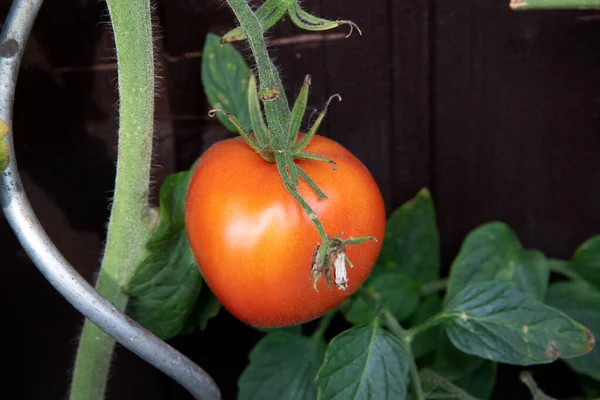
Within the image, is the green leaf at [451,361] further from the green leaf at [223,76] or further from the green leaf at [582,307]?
the green leaf at [223,76]

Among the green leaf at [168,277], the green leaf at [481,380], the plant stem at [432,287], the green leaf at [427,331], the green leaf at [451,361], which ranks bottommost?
the green leaf at [481,380]

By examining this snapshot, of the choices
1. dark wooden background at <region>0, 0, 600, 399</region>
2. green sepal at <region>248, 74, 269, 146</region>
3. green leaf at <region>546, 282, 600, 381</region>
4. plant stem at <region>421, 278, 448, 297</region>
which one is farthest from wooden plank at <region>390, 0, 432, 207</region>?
green sepal at <region>248, 74, 269, 146</region>

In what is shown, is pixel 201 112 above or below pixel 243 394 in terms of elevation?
above

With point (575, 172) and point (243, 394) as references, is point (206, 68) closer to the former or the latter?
point (243, 394)

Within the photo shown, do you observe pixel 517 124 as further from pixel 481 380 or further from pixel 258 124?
pixel 258 124

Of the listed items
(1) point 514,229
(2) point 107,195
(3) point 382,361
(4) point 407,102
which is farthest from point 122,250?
(1) point 514,229

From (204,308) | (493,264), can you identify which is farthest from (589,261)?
(204,308)

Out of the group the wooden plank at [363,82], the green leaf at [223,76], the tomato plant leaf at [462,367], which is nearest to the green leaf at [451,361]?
the tomato plant leaf at [462,367]
